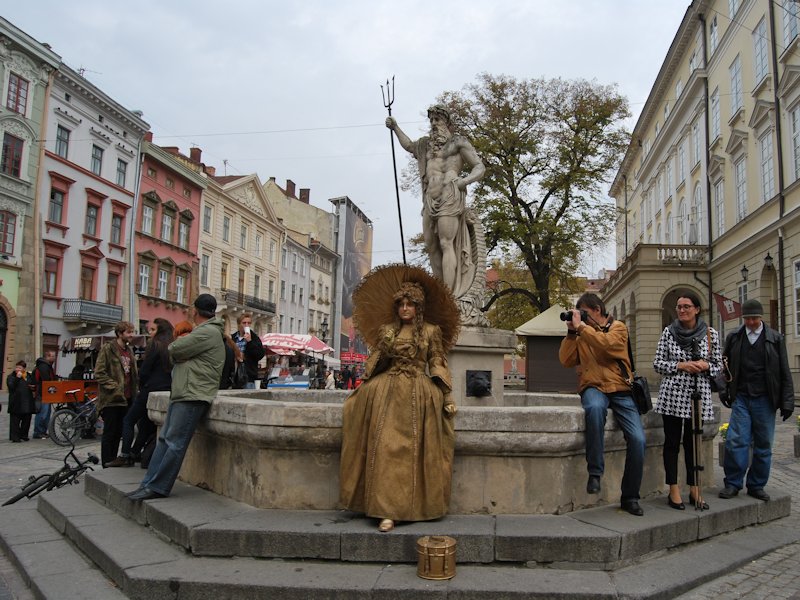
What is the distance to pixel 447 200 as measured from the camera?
7598mm

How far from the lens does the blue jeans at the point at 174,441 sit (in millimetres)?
4832

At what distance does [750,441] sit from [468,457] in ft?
9.06

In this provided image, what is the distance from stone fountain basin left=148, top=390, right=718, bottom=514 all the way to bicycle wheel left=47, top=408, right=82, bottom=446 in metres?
8.42

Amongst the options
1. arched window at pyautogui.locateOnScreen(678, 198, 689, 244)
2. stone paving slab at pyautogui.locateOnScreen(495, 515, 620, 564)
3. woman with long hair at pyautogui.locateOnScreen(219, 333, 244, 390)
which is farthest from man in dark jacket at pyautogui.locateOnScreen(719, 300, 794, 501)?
arched window at pyautogui.locateOnScreen(678, 198, 689, 244)

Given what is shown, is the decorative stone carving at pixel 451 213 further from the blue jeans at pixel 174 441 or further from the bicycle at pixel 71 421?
the bicycle at pixel 71 421

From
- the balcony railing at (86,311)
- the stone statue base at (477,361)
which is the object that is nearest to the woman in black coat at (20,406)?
the stone statue base at (477,361)

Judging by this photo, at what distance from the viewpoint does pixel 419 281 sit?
484 centimetres

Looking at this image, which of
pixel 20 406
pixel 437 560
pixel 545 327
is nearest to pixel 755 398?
pixel 437 560

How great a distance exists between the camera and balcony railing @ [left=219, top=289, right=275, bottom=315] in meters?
46.0

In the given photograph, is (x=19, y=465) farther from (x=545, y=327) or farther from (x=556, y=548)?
(x=545, y=327)

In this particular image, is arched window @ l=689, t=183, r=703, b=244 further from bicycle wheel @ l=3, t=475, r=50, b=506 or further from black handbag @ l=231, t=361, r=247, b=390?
bicycle wheel @ l=3, t=475, r=50, b=506

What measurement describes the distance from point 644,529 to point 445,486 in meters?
1.29

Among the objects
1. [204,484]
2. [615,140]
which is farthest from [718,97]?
[204,484]

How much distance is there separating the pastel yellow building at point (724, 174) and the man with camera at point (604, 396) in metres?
16.7
